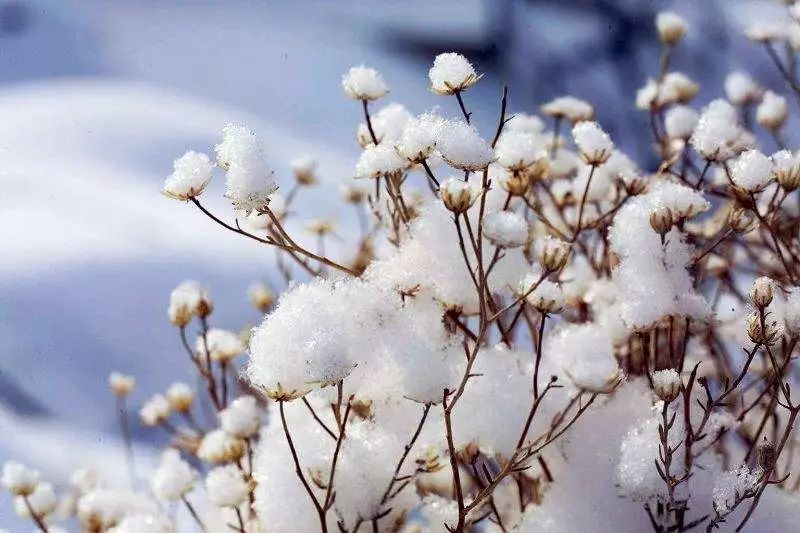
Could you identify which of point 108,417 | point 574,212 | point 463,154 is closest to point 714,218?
point 574,212

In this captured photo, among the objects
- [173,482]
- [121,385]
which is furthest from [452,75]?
[121,385]

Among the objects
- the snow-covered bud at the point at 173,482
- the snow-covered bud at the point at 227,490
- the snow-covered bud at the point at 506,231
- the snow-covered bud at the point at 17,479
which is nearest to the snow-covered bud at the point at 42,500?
the snow-covered bud at the point at 17,479

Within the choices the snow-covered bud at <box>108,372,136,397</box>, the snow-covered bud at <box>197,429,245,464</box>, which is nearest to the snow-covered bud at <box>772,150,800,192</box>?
the snow-covered bud at <box>197,429,245,464</box>

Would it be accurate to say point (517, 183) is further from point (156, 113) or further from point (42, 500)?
point (156, 113)

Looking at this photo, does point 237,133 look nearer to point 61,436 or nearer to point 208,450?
point 208,450

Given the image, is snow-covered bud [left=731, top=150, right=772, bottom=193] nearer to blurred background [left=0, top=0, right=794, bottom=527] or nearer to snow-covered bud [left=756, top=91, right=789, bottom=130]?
snow-covered bud [left=756, top=91, right=789, bottom=130]

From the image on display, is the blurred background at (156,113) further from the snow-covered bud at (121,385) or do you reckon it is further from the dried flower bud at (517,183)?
the dried flower bud at (517,183)

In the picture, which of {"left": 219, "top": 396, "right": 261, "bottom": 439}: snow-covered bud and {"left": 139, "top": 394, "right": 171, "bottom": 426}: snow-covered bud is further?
{"left": 139, "top": 394, "right": 171, "bottom": 426}: snow-covered bud
